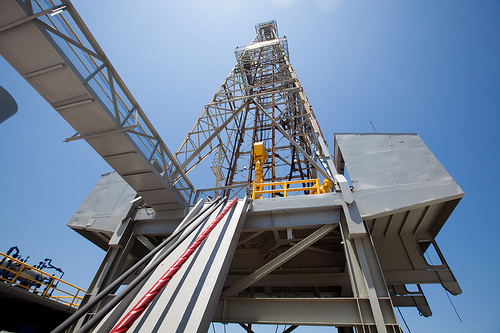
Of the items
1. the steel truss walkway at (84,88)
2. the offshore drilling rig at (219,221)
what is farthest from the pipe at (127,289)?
the steel truss walkway at (84,88)

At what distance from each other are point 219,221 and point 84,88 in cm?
400

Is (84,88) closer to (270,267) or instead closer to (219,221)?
(219,221)

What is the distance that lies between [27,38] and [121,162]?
300 centimetres

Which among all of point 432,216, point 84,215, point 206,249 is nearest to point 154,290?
point 206,249

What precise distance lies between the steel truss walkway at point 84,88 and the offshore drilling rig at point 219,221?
0.02 metres

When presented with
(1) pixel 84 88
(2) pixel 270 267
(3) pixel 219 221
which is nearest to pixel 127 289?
(3) pixel 219 221

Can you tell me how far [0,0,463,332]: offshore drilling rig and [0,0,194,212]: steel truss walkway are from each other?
0.08ft

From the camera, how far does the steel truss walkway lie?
13.7 feet

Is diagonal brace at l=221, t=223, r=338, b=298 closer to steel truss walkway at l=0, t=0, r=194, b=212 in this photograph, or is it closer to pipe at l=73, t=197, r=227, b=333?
pipe at l=73, t=197, r=227, b=333

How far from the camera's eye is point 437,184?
5.54 meters

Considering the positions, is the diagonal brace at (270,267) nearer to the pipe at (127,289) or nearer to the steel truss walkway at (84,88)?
the pipe at (127,289)

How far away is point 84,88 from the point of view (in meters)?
4.81

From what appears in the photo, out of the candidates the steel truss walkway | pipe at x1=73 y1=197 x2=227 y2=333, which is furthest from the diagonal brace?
the steel truss walkway

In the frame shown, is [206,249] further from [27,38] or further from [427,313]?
[427,313]
